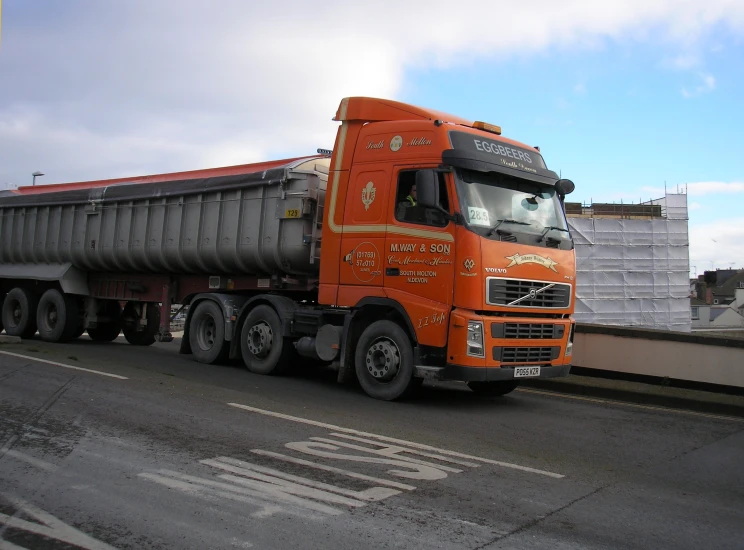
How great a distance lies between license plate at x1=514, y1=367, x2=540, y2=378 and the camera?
862 centimetres

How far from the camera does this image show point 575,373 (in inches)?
469

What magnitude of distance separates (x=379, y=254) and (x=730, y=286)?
3912 inches

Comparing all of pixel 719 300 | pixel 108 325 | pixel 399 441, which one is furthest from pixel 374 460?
pixel 719 300

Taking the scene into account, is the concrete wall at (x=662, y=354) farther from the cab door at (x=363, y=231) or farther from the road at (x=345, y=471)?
the cab door at (x=363, y=231)

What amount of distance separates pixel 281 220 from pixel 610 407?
5.52 m

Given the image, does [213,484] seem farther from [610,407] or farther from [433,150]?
[610,407]

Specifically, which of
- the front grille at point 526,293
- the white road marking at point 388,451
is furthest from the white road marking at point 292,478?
the front grille at point 526,293

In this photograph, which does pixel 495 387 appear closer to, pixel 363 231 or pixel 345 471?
pixel 363 231

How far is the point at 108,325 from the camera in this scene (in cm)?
1611

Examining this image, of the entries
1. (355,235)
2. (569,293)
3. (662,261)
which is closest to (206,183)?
(355,235)

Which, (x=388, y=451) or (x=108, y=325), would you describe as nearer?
(x=388, y=451)

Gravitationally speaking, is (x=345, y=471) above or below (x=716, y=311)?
below

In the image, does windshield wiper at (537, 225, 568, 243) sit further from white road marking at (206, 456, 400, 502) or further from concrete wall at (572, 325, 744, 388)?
white road marking at (206, 456, 400, 502)

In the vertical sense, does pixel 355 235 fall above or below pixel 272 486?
above
